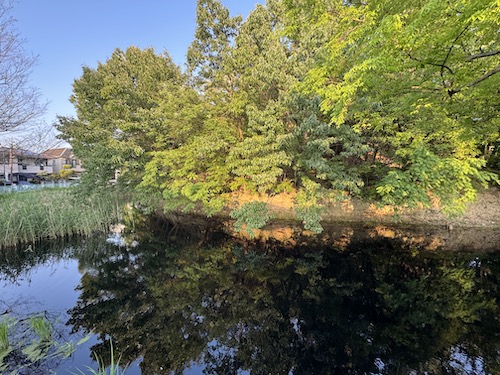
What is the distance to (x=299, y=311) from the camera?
435 cm

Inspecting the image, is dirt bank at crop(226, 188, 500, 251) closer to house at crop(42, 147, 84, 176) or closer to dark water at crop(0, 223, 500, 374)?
dark water at crop(0, 223, 500, 374)

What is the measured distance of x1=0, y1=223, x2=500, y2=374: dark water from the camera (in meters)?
3.23

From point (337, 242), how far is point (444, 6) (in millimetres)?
6909

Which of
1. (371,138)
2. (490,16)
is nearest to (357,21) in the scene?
(490,16)

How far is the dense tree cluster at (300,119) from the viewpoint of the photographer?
467 centimetres

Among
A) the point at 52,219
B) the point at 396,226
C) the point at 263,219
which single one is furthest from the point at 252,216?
the point at 52,219

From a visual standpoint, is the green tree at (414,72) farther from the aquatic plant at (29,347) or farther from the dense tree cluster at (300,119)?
the aquatic plant at (29,347)

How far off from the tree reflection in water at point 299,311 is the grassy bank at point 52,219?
74.2 inches

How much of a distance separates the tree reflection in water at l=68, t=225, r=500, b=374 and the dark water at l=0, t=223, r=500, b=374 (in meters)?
0.02

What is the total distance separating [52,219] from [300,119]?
9.01 meters

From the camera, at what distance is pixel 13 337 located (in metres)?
3.31

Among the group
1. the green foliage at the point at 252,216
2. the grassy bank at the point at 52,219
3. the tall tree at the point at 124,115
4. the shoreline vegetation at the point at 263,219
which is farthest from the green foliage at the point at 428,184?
the grassy bank at the point at 52,219

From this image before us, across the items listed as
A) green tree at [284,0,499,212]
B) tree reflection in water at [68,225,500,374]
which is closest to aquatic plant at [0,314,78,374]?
tree reflection in water at [68,225,500,374]

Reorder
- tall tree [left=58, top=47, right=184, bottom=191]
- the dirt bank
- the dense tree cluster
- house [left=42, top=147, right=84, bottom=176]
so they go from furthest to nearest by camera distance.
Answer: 1. house [left=42, top=147, right=84, bottom=176]
2. tall tree [left=58, top=47, right=184, bottom=191]
3. the dirt bank
4. the dense tree cluster
